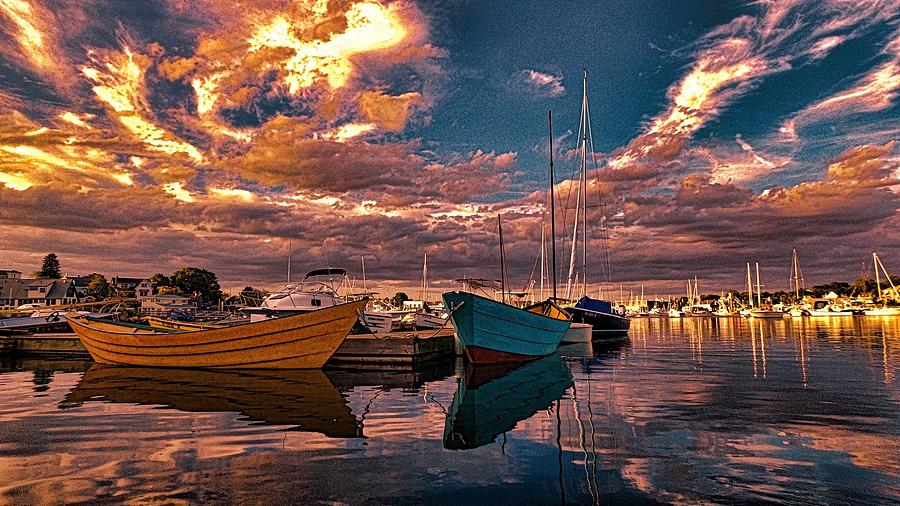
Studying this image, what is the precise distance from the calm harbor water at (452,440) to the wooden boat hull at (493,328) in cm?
476

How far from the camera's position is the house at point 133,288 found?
115488 mm

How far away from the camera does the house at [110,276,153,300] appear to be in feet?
379

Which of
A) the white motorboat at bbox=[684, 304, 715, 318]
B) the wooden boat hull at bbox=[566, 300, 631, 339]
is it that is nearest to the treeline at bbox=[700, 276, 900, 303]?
the white motorboat at bbox=[684, 304, 715, 318]

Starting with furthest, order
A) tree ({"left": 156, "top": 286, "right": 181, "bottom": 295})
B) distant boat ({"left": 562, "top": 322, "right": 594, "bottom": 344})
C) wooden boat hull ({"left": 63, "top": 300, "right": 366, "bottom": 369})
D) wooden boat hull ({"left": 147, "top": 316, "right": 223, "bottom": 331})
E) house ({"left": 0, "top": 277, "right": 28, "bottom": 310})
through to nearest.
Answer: tree ({"left": 156, "top": 286, "right": 181, "bottom": 295}) → house ({"left": 0, "top": 277, "right": 28, "bottom": 310}) → distant boat ({"left": 562, "top": 322, "right": 594, "bottom": 344}) → wooden boat hull ({"left": 147, "top": 316, "right": 223, "bottom": 331}) → wooden boat hull ({"left": 63, "top": 300, "right": 366, "bottom": 369})

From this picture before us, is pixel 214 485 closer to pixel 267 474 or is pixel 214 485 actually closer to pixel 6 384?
pixel 267 474

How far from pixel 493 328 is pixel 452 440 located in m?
13.7

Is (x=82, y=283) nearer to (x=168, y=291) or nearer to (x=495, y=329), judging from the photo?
(x=168, y=291)

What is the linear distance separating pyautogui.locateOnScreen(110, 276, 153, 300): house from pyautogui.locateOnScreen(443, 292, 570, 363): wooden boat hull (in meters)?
108

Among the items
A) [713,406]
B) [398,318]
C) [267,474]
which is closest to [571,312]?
[398,318]

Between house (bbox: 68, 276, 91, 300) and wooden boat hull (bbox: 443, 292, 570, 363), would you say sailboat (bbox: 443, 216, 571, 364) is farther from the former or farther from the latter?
house (bbox: 68, 276, 91, 300)

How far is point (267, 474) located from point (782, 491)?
6.71 meters

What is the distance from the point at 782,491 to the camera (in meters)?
6.21

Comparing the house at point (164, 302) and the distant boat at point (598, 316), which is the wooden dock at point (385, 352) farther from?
the house at point (164, 302)

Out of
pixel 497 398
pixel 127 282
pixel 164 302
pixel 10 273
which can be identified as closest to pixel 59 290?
pixel 164 302
